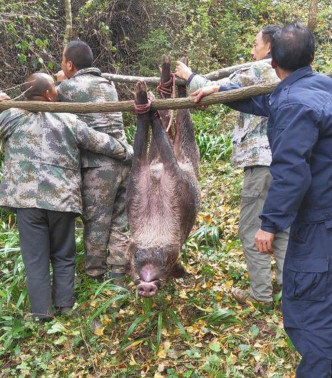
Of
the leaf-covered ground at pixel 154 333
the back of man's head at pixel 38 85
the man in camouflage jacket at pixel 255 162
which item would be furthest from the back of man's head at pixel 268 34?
the leaf-covered ground at pixel 154 333

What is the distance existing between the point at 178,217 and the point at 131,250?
58cm

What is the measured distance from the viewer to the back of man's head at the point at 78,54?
5.32 m

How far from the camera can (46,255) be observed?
488cm

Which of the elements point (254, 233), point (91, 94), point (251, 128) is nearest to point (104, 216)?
point (91, 94)

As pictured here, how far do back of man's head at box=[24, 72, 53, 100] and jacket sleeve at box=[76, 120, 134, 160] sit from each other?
1.55 ft

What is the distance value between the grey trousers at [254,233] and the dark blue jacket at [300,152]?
4.48 ft

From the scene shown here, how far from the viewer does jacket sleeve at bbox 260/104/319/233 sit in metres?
2.83

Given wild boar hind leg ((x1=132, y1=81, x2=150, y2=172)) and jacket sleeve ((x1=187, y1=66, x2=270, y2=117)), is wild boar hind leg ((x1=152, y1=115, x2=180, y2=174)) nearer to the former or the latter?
wild boar hind leg ((x1=132, y1=81, x2=150, y2=172))

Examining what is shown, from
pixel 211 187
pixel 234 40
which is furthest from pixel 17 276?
pixel 234 40

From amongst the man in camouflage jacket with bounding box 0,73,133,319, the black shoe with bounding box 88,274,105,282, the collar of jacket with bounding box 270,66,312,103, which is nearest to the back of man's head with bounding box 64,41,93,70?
the man in camouflage jacket with bounding box 0,73,133,319

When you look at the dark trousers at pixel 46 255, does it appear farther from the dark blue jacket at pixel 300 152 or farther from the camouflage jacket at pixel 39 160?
the dark blue jacket at pixel 300 152

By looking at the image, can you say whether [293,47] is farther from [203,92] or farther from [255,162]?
[255,162]

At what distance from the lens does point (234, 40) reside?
39.8 ft

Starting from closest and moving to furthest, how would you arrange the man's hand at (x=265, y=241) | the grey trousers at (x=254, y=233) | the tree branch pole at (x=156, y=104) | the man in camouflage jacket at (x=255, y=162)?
the man's hand at (x=265, y=241)
the tree branch pole at (x=156, y=104)
the man in camouflage jacket at (x=255, y=162)
the grey trousers at (x=254, y=233)
